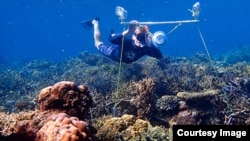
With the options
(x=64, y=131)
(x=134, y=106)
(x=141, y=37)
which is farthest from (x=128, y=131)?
(x=141, y=37)

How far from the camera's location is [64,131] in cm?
471

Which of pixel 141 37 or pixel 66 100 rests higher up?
pixel 141 37

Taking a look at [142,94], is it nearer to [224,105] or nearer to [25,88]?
[224,105]

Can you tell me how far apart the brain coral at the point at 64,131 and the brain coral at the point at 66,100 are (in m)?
0.90

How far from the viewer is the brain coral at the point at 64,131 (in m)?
4.65

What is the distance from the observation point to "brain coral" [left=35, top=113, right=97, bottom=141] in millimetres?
4654

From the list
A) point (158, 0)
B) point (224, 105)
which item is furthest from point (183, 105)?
point (158, 0)

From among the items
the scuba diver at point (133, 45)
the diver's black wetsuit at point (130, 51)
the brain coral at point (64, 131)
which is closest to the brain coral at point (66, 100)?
the brain coral at point (64, 131)

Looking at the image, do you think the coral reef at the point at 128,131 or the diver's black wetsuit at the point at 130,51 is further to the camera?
the diver's black wetsuit at the point at 130,51

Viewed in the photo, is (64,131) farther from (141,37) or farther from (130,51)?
(130,51)

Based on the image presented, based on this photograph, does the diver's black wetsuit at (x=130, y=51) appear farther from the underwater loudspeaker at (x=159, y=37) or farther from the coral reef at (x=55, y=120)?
the coral reef at (x=55, y=120)

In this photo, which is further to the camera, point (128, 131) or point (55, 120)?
point (128, 131)

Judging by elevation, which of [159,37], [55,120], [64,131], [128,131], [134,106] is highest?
[159,37]

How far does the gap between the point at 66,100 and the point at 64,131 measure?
163 centimetres
